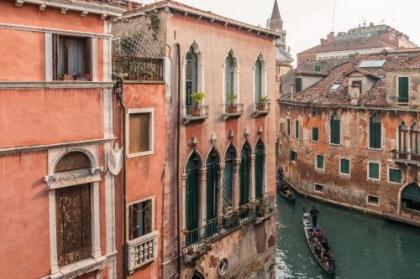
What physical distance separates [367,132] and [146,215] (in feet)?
72.3

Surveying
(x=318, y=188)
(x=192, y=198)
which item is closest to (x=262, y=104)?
(x=192, y=198)

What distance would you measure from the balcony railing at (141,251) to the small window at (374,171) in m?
21.7

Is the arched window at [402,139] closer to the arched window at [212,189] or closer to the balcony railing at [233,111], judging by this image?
the balcony railing at [233,111]

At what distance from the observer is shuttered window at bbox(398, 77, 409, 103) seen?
90.1ft

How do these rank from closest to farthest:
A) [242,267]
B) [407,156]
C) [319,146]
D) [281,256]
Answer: [242,267]
[281,256]
[407,156]
[319,146]

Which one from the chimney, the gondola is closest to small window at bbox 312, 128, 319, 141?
the gondola

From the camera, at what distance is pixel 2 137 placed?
8742 millimetres

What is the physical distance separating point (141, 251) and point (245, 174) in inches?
237

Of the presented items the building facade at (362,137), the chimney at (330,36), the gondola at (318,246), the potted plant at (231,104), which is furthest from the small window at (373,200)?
the chimney at (330,36)

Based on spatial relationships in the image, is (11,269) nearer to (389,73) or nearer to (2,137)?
(2,137)

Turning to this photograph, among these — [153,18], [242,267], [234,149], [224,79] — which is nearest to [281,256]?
[242,267]

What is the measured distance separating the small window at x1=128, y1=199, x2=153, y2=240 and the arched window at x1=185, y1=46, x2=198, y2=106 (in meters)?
3.56

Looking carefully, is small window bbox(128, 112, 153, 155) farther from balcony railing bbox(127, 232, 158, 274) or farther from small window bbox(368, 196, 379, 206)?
small window bbox(368, 196, 379, 206)

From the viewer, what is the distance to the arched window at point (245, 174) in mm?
16469
